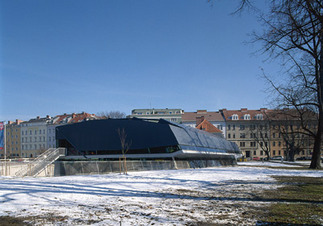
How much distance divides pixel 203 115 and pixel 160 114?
1610cm

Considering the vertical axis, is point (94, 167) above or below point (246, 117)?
below

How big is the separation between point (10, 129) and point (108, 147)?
80.2 m

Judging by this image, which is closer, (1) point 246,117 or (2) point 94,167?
(2) point 94,167

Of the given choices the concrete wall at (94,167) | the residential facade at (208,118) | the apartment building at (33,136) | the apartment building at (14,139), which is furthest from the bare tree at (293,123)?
the apartment building at (14,139)

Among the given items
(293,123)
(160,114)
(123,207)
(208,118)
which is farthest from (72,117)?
(123,207)

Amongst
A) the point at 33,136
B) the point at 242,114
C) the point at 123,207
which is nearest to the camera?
the point at 123,207

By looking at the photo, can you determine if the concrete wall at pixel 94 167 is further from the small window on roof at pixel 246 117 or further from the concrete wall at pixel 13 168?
the small window on roof at pixel 246 117

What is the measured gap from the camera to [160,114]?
11625 centimetres

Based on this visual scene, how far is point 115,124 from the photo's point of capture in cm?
4806

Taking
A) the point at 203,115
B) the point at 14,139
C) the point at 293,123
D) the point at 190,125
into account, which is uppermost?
the point at 203,115

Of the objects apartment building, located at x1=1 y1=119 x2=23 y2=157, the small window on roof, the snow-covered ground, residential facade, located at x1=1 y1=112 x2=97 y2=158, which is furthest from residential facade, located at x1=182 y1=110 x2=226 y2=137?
the snow-covered ground

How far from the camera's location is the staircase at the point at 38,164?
33.1 metres

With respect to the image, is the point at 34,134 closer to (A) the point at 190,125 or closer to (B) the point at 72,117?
(B) the point at 72,117

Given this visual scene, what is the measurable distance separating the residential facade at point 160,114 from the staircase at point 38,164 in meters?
64.2
